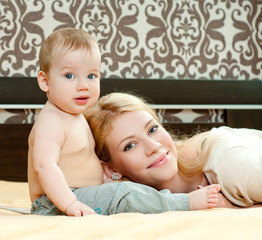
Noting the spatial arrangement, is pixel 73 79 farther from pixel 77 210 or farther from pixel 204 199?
pixel 204 199

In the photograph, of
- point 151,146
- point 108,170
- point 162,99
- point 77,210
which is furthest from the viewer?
point 162,99

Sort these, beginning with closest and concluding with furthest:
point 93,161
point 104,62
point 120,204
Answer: point 120,204, point 93,161, point 104,62

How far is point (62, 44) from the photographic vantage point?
3.60 feet

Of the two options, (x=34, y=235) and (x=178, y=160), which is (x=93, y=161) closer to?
(x=178, y=160)

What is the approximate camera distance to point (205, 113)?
104 inches

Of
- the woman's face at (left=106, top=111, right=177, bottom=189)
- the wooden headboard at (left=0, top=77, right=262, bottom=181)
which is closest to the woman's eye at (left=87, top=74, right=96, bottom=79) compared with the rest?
the woman's face at (left=106, top=111, right=177, bottom=189)

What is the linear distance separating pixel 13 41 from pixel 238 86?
4.85ft

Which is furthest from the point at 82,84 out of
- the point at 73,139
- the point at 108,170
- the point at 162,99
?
the point at 162,99

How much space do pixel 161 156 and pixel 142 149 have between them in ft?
0.22

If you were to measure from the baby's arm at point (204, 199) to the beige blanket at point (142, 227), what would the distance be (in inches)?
8.1

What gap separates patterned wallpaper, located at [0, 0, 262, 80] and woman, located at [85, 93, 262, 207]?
116 cm

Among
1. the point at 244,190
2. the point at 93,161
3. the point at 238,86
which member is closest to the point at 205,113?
the point at 238,86

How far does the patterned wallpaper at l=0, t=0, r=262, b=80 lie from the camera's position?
244 cm

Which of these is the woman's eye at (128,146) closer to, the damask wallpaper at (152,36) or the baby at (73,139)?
the baby at (73,139)
